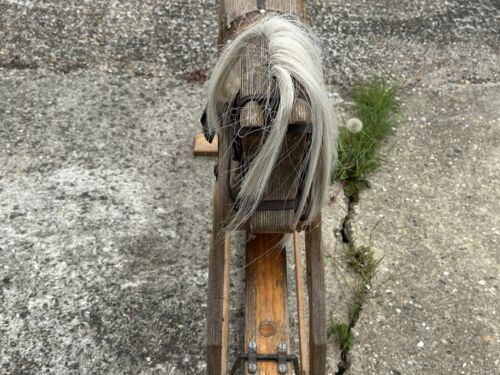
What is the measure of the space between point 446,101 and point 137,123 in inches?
57.1

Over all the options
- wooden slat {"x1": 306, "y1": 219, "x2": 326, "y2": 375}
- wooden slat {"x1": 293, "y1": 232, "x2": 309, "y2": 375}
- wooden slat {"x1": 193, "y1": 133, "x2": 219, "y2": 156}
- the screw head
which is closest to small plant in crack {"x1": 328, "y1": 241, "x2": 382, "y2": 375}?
wooden slat {"x1": 293, "y1": 232, "x2": 309, "y2": 375}

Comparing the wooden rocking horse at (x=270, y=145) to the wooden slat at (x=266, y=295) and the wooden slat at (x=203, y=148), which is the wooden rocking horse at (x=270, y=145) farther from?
the wooden slat at (x=203, y=148)

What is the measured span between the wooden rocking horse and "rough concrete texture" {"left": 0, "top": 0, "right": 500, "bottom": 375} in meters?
0.51

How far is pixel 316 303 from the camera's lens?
164 centimetres

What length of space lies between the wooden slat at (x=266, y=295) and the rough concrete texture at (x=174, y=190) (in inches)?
12.1

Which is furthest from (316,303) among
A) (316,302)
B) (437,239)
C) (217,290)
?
(437,239)

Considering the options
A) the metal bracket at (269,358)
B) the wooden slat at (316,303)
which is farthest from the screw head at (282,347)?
the wooden slat at (316,303)

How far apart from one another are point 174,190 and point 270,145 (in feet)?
4.07

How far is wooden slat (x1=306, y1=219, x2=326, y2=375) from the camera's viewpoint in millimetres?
1608

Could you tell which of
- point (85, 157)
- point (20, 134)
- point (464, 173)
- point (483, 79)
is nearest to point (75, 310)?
point (85, 157)

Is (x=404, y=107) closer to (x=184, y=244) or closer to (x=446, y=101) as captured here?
(x=446, y=101)

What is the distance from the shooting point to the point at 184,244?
7.85ft

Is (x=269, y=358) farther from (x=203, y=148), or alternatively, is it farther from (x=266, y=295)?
(x=203, y=148)

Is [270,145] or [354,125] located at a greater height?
[270,145]
